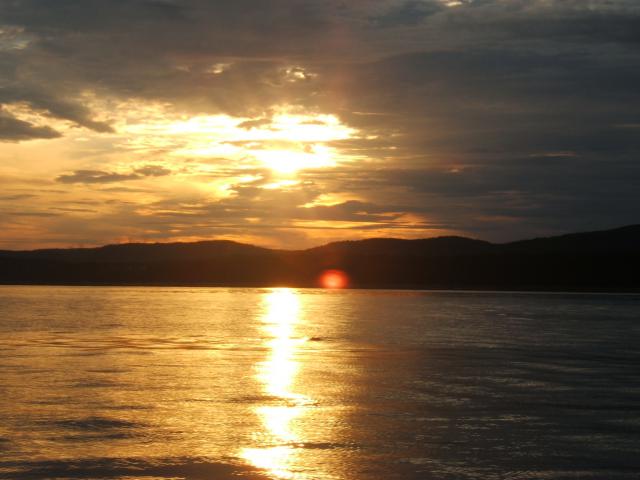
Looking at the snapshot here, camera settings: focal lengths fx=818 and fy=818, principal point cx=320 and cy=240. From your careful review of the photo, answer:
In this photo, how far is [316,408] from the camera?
672 inches

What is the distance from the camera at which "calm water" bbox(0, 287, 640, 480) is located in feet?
40.5

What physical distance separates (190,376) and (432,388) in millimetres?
6372

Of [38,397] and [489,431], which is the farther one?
[38,397]

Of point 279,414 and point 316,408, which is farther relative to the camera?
point 316,408

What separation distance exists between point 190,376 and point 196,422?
6.30 metres

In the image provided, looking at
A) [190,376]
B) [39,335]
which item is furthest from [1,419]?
[39,335]

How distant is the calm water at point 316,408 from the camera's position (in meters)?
12.4

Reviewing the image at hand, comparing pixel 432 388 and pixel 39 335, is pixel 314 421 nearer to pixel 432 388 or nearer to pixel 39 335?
pixel 432 388

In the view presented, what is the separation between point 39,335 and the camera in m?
33.5

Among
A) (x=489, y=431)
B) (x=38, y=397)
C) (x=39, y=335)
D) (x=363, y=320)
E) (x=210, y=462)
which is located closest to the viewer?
(x=210, y=462)

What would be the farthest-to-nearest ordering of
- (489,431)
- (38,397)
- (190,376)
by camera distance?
(190,376) → (38,397) → (489,431)

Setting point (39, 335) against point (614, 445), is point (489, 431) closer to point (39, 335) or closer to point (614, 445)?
point (614, 445)

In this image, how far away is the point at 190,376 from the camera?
70.9 ft

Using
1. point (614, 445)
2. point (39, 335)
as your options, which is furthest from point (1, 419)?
point (39, 335)
